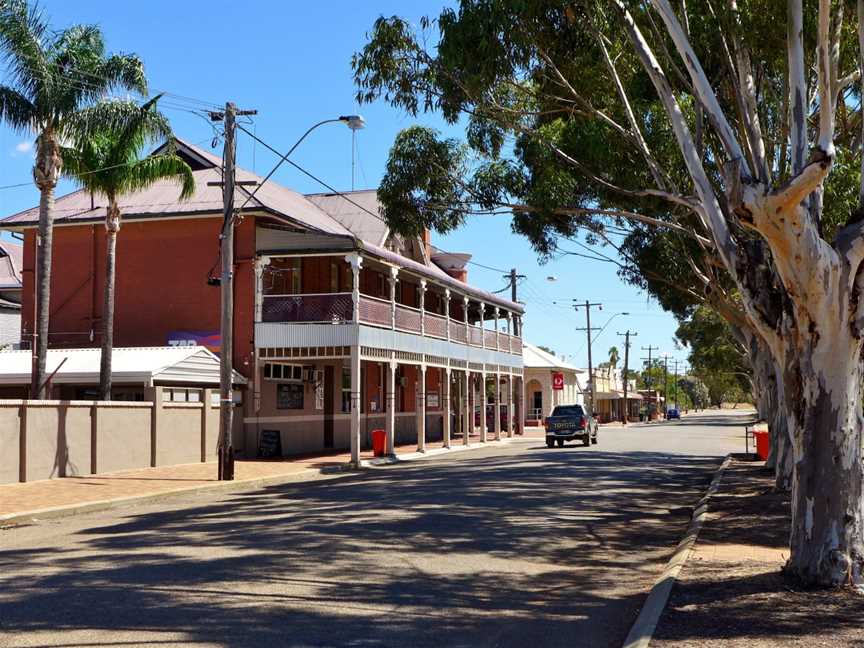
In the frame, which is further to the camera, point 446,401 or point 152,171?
point 446,401

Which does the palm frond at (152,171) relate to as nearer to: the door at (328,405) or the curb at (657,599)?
the door at (328,405)

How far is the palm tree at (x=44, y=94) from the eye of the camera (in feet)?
70.4

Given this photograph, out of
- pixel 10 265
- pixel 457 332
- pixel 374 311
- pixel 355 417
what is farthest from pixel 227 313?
pixel 10 265

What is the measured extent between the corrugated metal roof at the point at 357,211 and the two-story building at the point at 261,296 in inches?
4.9

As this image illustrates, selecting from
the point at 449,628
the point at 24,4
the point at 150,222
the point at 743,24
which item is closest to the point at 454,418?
the point at 150,222

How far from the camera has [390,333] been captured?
101 feet

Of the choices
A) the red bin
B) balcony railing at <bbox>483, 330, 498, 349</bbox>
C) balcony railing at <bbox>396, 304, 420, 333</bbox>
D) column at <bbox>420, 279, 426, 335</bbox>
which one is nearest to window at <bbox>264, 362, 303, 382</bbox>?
balcony railing at <bbox>396, 304, 420, 333</bbox>

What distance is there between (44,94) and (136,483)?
29.8 feet

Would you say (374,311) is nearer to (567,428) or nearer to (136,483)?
(136,483)

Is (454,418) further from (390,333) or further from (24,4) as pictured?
(24,4)

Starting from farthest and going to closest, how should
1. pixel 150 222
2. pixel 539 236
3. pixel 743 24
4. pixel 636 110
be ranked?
pixel 150 222, pixel 539 236, pixel 636 110, pixel 743 24

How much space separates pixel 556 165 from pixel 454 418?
36.1 meters

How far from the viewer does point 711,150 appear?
51.2ft

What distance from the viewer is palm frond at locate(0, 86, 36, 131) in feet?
70.3
